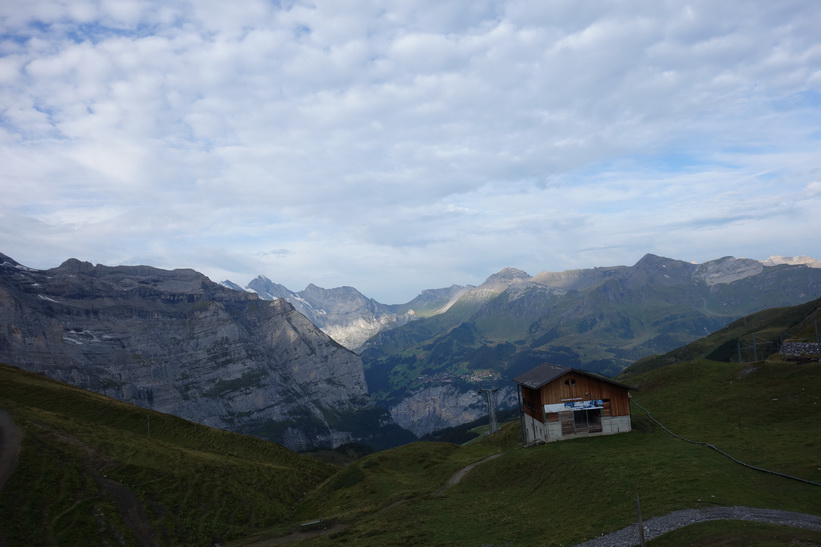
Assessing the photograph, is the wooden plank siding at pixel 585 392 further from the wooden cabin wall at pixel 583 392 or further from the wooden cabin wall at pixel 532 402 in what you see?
the wooden cabin wall at pixel 532 402

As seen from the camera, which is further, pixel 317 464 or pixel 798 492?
pixel 317 464

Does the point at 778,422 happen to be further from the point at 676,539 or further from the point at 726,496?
the point at 676,539

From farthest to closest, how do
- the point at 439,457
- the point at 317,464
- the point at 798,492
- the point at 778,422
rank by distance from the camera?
the point at 317,464
the point at 439,457
the point at 778,422
the point at 798,492

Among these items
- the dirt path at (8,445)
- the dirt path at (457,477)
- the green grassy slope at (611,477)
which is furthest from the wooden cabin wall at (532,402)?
the dirt path at (8,445)

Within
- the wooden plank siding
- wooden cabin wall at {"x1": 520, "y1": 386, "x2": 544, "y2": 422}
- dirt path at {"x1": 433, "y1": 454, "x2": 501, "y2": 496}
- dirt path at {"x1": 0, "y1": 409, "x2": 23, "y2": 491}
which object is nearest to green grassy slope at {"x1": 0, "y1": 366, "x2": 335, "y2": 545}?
dirt path at {"x1": 0, "y1": 409, "x2": 23, "y2": 491}

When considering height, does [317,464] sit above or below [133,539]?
below

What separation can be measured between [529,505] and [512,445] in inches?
1290

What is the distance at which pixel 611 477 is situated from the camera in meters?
37.7

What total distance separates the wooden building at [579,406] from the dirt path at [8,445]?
184 feet

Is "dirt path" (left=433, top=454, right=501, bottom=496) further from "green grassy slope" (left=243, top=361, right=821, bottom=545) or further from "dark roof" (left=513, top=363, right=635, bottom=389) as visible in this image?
"dark roof" (left=513, top=363, right=635, bottom=389)

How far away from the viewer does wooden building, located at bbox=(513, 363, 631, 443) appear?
192 ft

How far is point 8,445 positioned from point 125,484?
1356cm

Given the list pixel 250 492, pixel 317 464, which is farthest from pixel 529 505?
pixel 317 464

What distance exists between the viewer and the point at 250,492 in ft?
211
